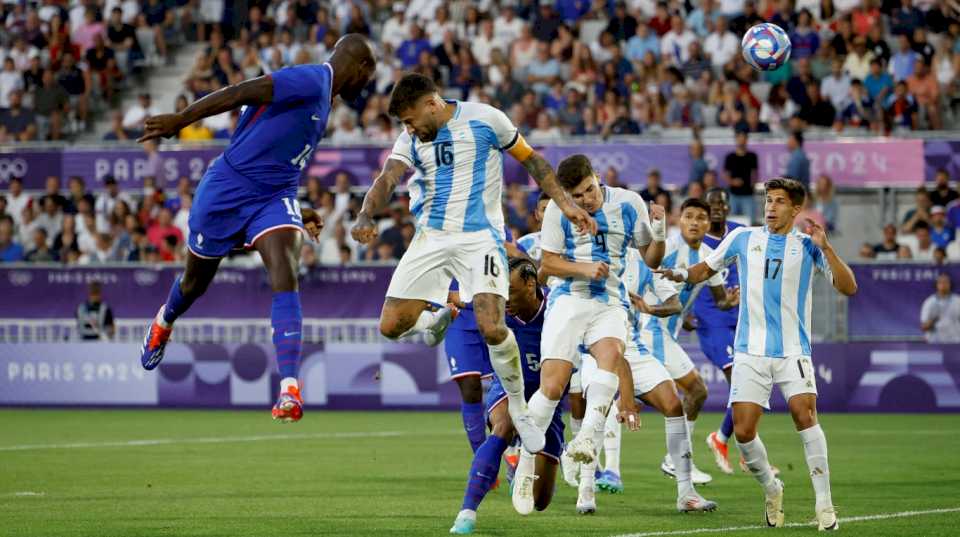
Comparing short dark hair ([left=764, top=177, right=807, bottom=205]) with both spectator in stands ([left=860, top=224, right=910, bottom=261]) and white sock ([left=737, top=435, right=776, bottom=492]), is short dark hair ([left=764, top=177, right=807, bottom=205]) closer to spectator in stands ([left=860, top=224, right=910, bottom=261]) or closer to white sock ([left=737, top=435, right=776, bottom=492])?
white sock ([left=737, top=435, right=776, bottom=492])

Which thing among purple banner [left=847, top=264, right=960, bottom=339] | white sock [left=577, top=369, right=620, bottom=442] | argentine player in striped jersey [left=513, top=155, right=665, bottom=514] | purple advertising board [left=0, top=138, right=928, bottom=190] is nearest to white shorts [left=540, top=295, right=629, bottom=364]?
argentine player in striped jersey [left=513, top=155, right=665, bottom=514]

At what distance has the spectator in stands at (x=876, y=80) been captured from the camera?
2583 centimetres

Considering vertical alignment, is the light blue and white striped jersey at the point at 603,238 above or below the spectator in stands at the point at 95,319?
above

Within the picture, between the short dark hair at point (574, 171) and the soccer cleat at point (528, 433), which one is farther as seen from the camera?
the short dark hair at point (574, 171)

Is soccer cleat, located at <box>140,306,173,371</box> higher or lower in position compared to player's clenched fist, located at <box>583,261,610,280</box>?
lower

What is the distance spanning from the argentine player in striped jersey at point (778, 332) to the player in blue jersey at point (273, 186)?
289cm

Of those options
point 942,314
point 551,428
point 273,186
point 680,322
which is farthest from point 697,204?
point 942,314

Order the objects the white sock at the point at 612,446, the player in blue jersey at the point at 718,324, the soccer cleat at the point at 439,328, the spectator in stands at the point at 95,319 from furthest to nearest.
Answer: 1. the spectator in stands at the point at 95,319
2. the player in blue jersey at the point at 718,324
3. the white sock at the point at 612,446
4. the soccer cleat at the point at 439,328

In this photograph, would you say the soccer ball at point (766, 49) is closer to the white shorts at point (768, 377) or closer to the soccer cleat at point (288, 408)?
the white shorts at point (768, 377)

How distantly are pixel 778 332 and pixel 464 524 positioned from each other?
2352 millimetres

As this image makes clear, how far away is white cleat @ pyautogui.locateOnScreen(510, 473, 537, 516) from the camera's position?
33.4ft

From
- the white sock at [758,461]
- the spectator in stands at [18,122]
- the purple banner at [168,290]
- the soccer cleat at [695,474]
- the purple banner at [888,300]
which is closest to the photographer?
the white sock at [758,461]

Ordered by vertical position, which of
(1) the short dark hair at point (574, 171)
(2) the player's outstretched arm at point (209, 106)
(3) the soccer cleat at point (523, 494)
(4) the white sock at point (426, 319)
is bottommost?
(3) the soccer cleat at point (523, 494)

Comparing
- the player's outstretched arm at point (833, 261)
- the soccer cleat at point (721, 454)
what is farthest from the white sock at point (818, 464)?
the soccer cleat at point (721, 454)
